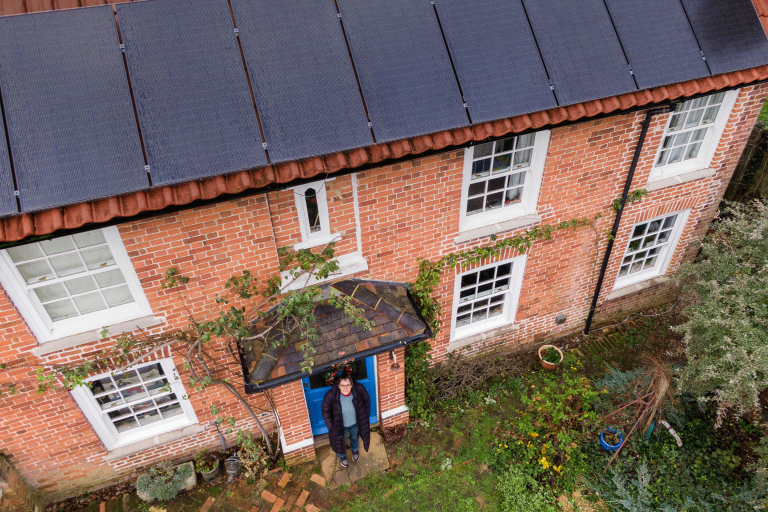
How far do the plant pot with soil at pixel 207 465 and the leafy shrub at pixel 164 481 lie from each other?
0.66ft

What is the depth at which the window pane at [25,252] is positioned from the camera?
5.50 meters

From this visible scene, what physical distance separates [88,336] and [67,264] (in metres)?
1.01

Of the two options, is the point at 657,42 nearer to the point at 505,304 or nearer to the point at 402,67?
the point at 402,67

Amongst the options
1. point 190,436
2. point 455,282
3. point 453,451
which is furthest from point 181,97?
point 453,451

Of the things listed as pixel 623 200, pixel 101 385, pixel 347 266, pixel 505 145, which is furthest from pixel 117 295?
pixel 623 200

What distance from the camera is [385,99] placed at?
5.57 meters

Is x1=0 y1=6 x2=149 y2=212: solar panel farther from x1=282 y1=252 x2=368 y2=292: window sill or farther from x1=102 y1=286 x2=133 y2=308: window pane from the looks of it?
x1=282 y1=252 x2=368 y2=292: window sill

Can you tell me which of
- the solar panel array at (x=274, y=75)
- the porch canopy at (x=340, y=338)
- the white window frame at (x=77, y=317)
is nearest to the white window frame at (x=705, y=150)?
the solar panel array at (x=274, y=75)

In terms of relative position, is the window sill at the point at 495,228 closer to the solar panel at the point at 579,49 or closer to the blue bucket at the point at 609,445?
the solar panel at the point at 579,49

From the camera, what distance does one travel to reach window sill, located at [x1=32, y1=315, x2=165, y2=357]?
6043mm

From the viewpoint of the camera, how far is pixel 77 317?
6.24 metres

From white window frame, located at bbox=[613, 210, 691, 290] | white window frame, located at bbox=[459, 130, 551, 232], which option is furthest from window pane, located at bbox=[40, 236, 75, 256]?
white window frame, located at bbox=[613, 210, 691, 290]

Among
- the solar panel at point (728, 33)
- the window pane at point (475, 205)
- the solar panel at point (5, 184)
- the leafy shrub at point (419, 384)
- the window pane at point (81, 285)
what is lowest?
the leafy shrub at point (419, 384)

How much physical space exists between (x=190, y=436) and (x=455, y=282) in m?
5.43
